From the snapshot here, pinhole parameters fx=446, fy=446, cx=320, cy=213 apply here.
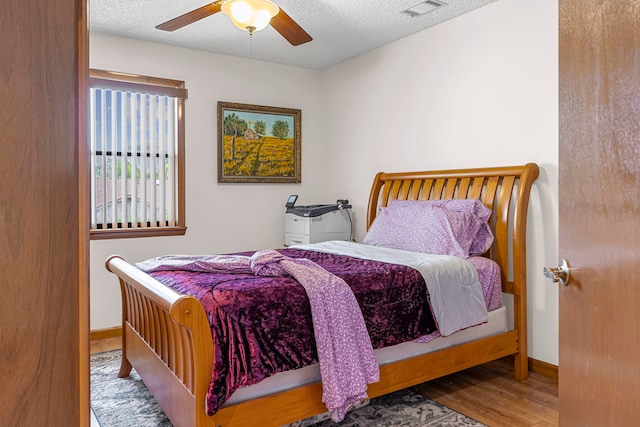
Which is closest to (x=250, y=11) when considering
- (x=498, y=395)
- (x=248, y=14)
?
(x=248, y=14)

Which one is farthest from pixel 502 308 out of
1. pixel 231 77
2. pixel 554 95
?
pixel 231 77

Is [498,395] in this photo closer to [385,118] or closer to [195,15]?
[385,118]

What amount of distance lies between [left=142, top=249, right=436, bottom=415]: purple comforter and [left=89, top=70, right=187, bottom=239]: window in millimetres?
1659

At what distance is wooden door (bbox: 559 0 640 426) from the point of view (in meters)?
0.90

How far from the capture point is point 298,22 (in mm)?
3543

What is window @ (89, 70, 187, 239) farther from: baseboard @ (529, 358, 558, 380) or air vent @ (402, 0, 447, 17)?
baseboard @ (529, 358, 558, 380)

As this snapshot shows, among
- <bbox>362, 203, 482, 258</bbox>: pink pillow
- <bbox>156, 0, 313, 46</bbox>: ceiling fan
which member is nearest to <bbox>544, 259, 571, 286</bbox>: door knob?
<bbox>362, 203, 482, 258</bbox>: pink pillow

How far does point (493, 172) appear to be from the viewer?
3.18 metres

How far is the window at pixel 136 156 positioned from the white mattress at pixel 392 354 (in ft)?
8.19

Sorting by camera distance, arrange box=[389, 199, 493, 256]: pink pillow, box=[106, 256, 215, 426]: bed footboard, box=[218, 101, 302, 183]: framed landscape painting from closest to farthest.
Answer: box=[106, 256, 215, 426]: bed footboard, box=[389, 199, 493, 256]: pink pillow, box=[218, 101, 302, 183]: framed landscape painting

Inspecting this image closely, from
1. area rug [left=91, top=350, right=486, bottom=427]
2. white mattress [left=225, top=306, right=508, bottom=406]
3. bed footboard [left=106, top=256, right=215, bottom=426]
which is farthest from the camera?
area rug [left=91, top=350, right=486, bottom=427]

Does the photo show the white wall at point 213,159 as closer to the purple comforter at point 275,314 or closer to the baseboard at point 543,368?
the purple comforter at point 275,314

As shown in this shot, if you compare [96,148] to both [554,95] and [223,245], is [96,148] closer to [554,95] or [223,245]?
[223,245]

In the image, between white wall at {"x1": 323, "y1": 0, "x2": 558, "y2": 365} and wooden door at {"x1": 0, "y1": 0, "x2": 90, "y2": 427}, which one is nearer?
wooden door at {"x1": 0, "y1": 0, "x2": 90, "y2": 427}
